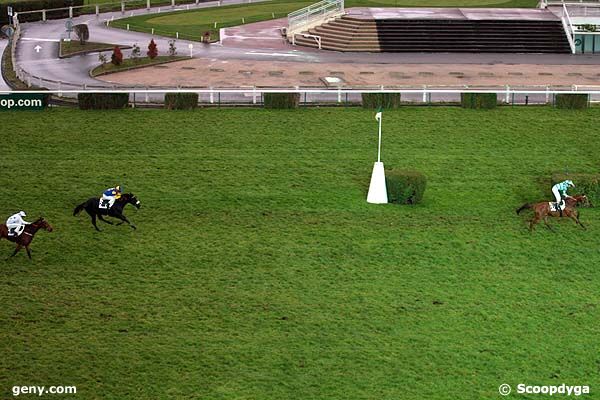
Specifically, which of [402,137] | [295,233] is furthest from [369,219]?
[402,137]

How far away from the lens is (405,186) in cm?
3497

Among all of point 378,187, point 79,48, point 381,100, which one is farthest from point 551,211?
point 79,48

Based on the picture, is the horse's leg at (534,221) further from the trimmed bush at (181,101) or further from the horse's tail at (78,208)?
the trimmed bush at (181,101)

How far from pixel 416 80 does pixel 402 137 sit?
12474 mm

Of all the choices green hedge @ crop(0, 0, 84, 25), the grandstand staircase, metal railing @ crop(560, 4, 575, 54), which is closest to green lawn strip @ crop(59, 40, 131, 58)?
green hedge @ crop(0, 0, 84, 25)

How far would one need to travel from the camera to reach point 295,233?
3275 cm

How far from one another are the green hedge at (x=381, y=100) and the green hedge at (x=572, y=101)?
5.66 meters

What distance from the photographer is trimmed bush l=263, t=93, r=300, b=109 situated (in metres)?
44.2

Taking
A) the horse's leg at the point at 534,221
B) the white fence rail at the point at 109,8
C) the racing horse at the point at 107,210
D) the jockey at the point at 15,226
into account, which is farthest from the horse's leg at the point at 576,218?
the white fence rail at the point at 109,8

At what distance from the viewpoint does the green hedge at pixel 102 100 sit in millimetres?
43781

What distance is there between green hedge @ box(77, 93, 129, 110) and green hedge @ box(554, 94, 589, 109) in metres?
14.9

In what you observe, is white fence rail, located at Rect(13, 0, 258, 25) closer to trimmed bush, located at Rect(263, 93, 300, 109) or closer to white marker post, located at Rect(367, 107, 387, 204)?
trimmed bush, located at Rect(263, 93, 300, 109)

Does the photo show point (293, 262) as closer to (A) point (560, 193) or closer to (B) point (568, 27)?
(A) point (560, 193)

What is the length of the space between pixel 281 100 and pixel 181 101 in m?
3.41
